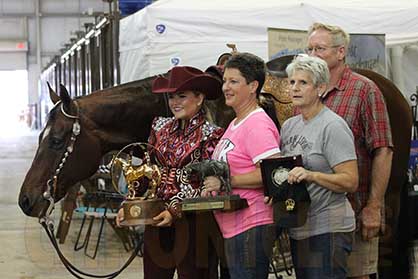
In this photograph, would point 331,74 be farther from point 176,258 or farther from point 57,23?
point 57,23

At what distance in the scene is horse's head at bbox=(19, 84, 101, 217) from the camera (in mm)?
3533

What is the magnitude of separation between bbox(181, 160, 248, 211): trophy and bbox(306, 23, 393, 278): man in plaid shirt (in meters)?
0.60

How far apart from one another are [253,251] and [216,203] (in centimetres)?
21

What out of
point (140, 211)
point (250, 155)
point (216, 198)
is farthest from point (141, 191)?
point (250, 155)

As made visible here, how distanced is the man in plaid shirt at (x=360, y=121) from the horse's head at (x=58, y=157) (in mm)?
1188

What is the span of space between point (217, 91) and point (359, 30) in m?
3.93

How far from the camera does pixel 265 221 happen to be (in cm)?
276

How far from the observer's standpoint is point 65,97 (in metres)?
3.55

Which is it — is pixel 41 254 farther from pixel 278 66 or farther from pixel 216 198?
pixel 216 198

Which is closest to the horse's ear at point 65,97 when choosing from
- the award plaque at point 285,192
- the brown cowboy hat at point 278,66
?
the brown cowboy hat at point 278,66

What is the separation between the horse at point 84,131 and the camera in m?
3.56

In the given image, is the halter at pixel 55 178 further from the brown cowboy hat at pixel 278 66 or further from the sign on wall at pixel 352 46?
the sign on wall at pixel 352 46

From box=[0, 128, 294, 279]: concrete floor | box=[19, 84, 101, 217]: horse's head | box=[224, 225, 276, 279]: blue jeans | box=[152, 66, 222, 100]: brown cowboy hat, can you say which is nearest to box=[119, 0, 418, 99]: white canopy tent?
box=[0, 128, 294, 279]: concrete floor

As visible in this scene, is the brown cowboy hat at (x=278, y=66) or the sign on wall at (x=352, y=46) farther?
the sign on wall at (x=352, y=46)
